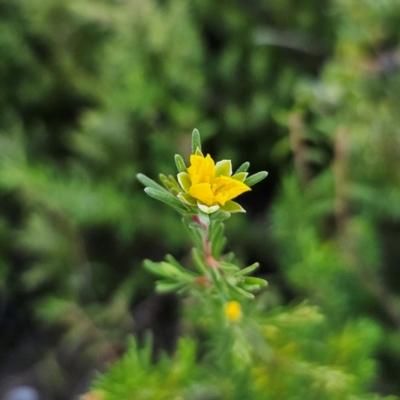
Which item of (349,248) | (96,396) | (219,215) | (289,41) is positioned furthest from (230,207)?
(289,41)

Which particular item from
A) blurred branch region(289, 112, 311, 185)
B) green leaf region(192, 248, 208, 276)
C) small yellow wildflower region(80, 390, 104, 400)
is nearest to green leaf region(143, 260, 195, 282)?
green leaf region(192, 248, 208, 276)

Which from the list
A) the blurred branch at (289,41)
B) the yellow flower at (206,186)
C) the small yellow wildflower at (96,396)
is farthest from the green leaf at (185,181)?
the blurred branch at (289,41)

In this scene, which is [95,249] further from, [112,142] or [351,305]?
[351,305]

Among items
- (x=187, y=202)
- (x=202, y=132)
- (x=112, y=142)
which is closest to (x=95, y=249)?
(x=112, y=142)

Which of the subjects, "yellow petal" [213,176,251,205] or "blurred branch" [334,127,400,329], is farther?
"blurred branch" [334,127,400,329]

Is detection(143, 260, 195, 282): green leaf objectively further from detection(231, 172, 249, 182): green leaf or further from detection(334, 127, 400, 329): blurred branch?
detection(334, 127, 400, 329): blurred branch

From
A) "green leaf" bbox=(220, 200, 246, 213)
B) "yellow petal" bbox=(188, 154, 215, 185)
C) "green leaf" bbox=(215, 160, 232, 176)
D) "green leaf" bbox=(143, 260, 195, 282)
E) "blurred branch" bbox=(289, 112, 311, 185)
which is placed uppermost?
"blurred branch" bbox=(289, 112, 311, 185)

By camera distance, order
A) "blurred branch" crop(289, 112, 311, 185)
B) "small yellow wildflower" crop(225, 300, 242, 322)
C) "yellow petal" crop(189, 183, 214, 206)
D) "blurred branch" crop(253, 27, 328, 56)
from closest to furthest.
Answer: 1. "yellow petal" crop(189, 183, 214, 206)
2. "small yellow wildflower" crop(225, 300, 242, 322)
3. "blurred branch" crop(289, 112, 311, 185)
4. "blurred branch" crop(253, 27, 328, 56)
